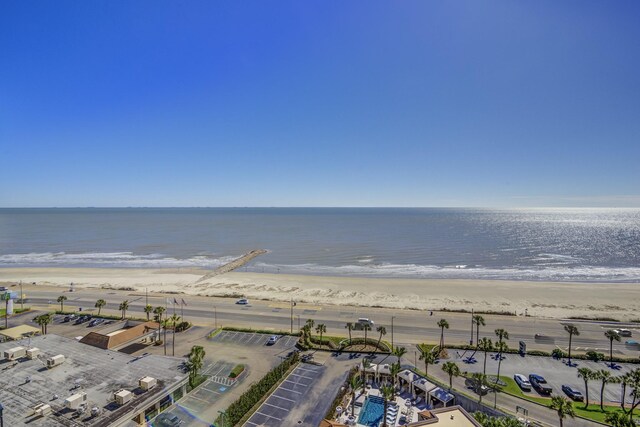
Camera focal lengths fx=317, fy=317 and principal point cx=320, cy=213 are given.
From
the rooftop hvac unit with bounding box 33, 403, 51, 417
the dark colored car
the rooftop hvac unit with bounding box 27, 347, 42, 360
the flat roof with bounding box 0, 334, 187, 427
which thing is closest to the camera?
the rooftop hvac unit with bounding box 33, 403, 51, 417

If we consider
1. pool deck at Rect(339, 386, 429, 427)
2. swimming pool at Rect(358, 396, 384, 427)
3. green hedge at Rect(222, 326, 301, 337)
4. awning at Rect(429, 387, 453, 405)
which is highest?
awning at Rect(429, 387, 453, 405)

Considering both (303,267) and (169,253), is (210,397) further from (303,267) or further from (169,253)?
(169,253)

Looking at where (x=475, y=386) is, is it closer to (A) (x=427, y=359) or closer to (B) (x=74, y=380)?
(A) (x=427, y=359)

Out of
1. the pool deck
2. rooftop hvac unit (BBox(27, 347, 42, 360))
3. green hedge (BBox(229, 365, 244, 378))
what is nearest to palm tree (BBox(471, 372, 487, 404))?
the pool deck

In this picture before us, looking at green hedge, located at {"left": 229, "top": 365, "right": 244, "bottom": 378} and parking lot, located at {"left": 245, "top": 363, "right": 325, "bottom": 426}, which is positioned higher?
green hedge, located at {"left": 229, "top": 365, "right": 244, "bottom": 378}

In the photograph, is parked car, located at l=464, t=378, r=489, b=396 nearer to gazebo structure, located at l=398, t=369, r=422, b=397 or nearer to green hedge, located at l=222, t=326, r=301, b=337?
gazebo structure, located at l=398, t=369, r=422, b=397

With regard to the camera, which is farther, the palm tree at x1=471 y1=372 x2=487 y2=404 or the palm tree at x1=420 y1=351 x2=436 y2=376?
the palm tree at x1=420 y1=351 x2=436 y2=376

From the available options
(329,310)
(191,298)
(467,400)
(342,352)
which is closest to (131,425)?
(342,352)

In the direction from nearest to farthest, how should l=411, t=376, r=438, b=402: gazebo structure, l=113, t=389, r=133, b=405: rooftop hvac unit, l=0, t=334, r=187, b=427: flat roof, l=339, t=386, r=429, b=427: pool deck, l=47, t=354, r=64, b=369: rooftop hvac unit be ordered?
l=0, t=334, r=187, b=427: flat roof < l=113, t=389, r=133, b=405: rooftop hvac unit < l=339, t=386, r=429, b=427: pool deck < l=47, t=354, r=64, b=369: rooftop hvac unit < l=411, t=376, r=438, b=402: gazebo structure
